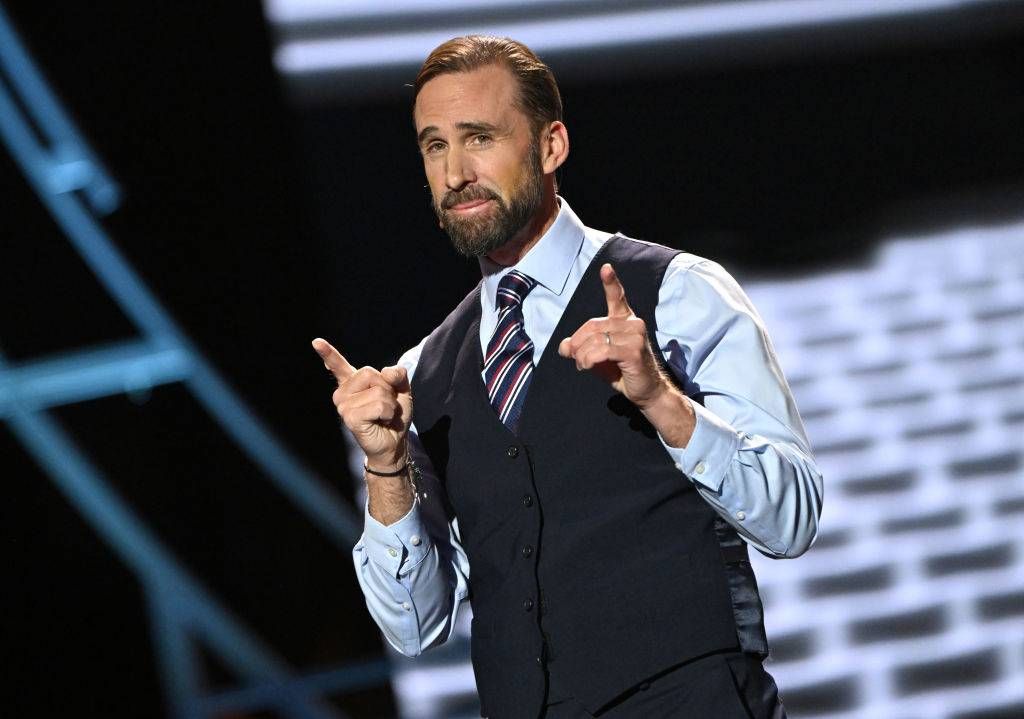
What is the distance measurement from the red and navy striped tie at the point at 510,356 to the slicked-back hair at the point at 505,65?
223 millimetres

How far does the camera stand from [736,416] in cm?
145

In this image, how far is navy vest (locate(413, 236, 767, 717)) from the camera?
1.40m

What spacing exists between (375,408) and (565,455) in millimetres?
237

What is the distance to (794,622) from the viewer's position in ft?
10.2

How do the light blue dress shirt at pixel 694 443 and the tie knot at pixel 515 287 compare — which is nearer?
the light blue dress shirt at pixel 694 443

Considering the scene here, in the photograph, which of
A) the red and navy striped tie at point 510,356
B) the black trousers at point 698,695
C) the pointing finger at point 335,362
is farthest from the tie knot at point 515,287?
the black trousers at point 698,695

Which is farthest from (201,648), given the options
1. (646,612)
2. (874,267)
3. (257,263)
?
(874,267)

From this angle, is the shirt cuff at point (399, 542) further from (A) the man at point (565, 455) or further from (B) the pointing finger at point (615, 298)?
(B) the pointing finger at point (615, 298)

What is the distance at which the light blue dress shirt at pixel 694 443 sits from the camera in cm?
136

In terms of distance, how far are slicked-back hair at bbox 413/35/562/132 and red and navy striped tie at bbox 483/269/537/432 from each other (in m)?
0.22

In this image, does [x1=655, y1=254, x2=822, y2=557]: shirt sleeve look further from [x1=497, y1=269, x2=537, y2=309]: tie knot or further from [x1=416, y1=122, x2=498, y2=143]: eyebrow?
[x1=416, y1=122, x2=498, y2=143]: eyebrow

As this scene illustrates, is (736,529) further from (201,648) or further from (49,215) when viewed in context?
(49,215)

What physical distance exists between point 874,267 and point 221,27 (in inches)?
70.1

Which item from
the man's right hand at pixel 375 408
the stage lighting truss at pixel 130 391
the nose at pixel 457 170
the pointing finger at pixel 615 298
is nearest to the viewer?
the pointing finger at pixel 615 298
